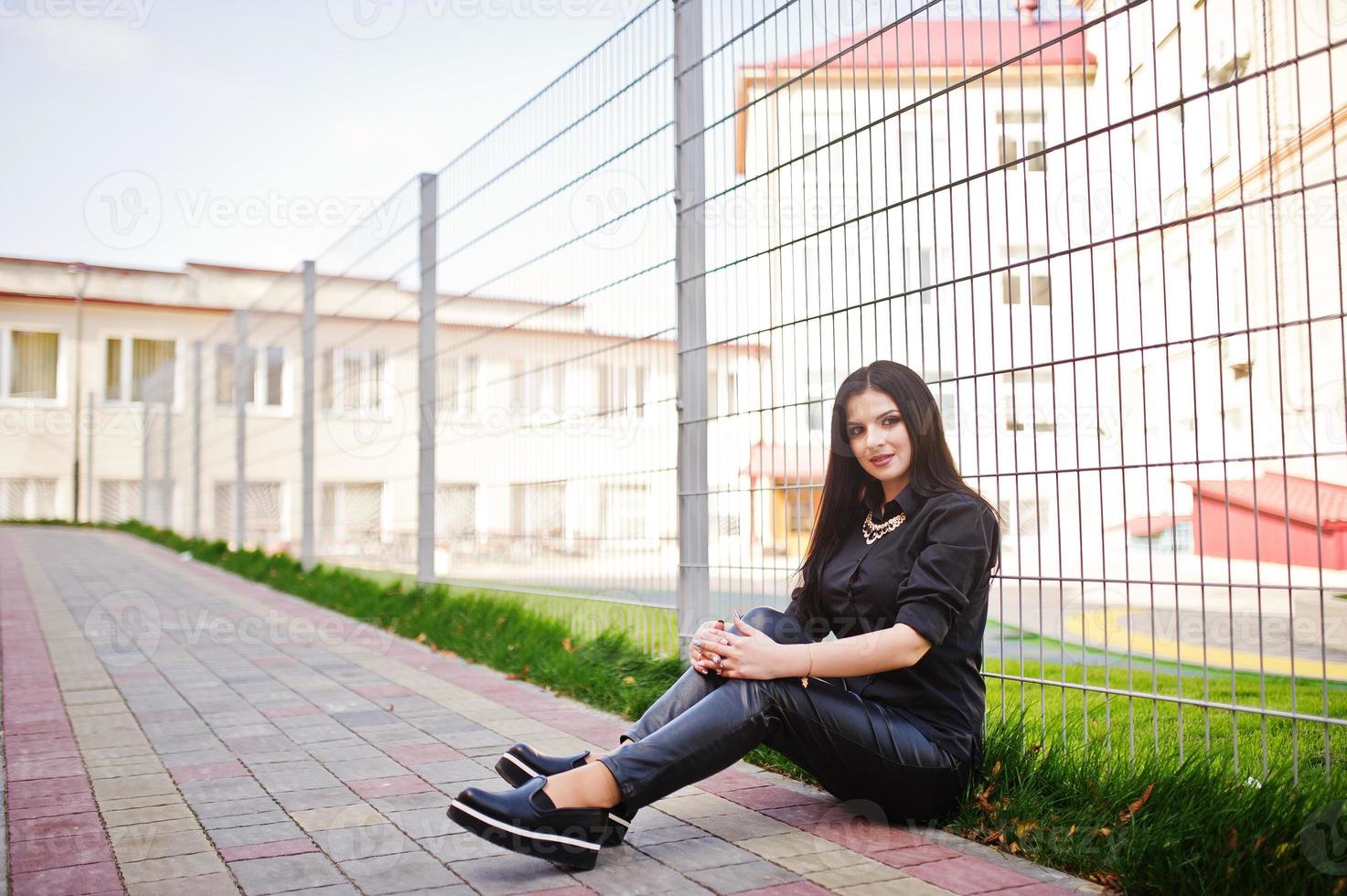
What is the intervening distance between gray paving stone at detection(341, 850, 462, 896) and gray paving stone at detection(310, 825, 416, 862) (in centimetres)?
4

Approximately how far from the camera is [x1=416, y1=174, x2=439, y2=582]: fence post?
7949mm

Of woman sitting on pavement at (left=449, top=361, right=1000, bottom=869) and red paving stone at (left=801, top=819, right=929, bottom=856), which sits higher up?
woman sitting on pavement at (left=449, top=361, right=1000, bottom=869)

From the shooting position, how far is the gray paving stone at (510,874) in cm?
249

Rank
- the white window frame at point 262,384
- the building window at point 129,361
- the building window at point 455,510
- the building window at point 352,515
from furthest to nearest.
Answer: the building window at point 129,361, the white window frame at point 262,384, the building window at point 352,515, the building window at point 455,510

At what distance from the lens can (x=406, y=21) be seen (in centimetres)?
626

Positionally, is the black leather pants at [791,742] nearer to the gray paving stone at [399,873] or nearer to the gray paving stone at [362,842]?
the gray paving stone at [399,873]

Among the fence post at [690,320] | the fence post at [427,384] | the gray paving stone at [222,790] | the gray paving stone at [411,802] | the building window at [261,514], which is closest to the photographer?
the gray paving stone at [411,802]

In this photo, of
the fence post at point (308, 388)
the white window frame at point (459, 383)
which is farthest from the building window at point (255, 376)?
the white window frame at point (459, 383)

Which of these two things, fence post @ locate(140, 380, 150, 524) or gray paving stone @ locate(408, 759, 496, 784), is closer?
gray paving stone @ locate(408, 759, 496, 784)

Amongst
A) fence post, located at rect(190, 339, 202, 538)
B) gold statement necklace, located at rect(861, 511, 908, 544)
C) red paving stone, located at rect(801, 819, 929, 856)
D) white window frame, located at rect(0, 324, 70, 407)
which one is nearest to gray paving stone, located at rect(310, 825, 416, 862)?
red paving stone, located at rect(801, 819, 929, 856)

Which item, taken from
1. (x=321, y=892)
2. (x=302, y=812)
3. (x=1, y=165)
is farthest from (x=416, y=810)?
(x=1, y=165)

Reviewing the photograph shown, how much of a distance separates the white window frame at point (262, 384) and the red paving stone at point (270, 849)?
960cm

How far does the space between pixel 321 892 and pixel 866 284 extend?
243cm

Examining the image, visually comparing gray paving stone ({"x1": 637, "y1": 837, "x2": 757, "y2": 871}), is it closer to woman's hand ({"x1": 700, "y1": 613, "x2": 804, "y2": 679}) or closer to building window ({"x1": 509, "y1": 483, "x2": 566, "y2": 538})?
woman's hand ({"x1": 700, "y1": 613, "x2": 804, "y2": 679})
